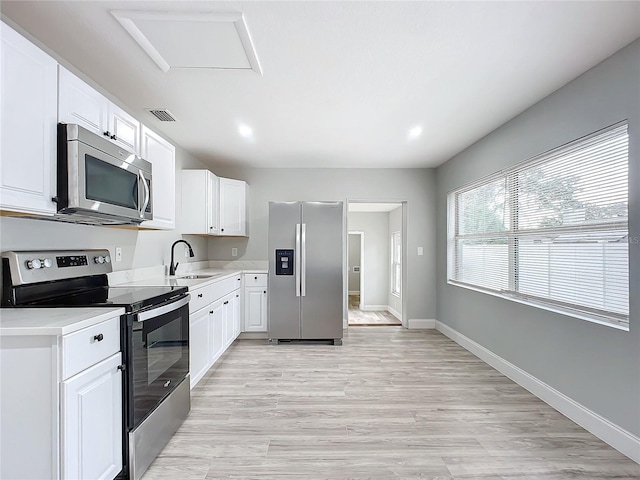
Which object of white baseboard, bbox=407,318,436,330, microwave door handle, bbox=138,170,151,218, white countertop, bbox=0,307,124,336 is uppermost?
microwave door handle, bbox=138,170,151,218

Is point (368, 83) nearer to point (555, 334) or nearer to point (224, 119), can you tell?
point (224, 119)

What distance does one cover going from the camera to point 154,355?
198 centimetres

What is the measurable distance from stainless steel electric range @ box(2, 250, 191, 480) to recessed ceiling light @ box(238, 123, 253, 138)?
1722mm

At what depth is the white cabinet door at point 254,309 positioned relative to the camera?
14.8ft

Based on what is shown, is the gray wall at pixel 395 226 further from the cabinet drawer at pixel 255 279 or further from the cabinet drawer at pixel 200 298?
the cabinet drawer at pixel 200 298

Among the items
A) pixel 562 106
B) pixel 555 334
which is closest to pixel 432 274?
pixel 555 334

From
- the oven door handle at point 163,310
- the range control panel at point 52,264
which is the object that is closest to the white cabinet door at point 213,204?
the range control panel at point 52,264

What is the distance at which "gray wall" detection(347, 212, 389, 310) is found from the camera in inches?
328

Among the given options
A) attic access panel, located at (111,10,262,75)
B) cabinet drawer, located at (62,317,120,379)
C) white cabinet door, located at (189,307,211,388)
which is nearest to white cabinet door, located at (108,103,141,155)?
attic access panel, located at (111,10,262,75)

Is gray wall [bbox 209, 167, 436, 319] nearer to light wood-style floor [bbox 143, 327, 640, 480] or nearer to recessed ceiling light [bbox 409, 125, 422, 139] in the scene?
recessed ceiling light [bbox 409, 125, 422, 139]

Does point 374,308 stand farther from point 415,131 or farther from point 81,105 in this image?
point 81,105

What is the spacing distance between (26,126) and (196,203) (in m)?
2.67

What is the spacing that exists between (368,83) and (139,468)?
2.76 meters

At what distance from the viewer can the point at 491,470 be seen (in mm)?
1899
